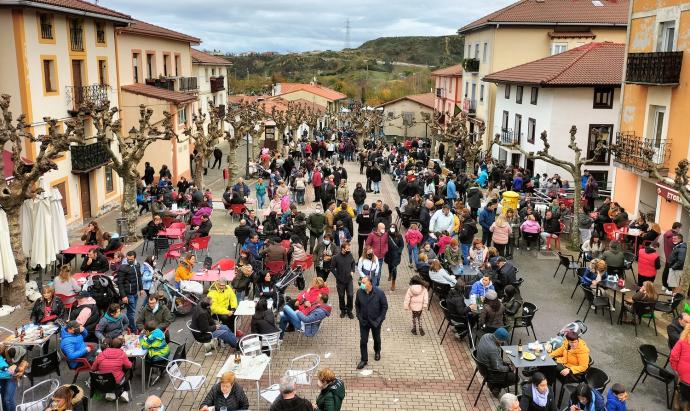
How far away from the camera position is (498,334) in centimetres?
1018

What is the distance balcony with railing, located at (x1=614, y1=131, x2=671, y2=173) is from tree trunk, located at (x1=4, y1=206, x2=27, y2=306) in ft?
57.0

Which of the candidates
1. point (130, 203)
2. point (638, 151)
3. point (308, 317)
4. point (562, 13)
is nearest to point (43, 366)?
point (308, 317)

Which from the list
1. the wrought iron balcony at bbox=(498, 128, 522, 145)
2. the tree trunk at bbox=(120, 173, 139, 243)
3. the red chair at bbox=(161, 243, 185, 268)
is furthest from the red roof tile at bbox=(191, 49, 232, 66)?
the red chair at bbox=(161, 243, 185, 268)

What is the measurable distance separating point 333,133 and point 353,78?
273 ft

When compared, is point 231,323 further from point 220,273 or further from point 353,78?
point 353,78

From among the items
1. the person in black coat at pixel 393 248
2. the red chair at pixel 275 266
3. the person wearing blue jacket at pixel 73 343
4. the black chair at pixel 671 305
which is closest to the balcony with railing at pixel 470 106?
the person in black coat at pixel 393 248

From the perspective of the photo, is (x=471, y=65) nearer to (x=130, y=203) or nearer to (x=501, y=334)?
(x=130, y=203)

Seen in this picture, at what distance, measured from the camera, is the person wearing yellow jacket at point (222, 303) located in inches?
458

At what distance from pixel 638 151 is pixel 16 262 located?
18.9 meters

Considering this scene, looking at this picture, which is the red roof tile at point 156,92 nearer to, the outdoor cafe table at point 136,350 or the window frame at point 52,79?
the window frame at point 52,79

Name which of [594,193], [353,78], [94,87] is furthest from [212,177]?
[353,78]

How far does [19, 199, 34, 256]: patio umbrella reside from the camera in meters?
14.4

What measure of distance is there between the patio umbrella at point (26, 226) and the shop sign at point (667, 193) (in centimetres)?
1789

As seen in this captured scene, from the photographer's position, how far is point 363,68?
154 metres
